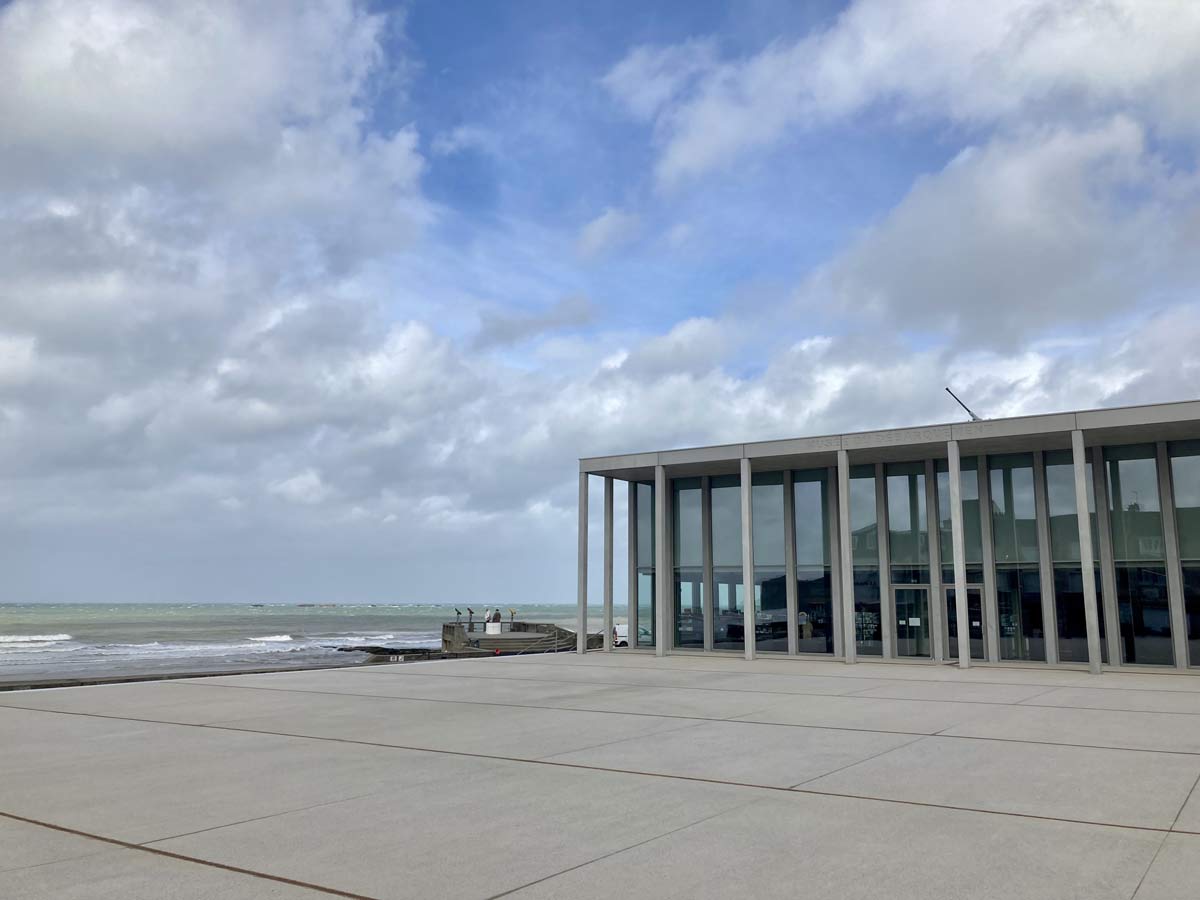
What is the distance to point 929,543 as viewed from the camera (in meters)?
23.5

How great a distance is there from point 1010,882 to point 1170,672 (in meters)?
17.7

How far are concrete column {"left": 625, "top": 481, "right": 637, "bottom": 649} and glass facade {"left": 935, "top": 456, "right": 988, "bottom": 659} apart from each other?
8.77 meters

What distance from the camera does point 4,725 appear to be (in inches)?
460

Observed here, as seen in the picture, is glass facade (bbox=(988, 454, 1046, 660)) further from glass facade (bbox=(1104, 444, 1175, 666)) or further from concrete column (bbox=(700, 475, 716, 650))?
concrete column (bbox=(700, 475, 716, 650))

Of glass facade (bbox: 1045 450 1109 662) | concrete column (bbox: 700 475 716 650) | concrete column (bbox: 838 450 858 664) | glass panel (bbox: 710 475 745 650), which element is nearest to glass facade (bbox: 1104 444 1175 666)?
glass facade (bbox: 1045 450 1109 662)

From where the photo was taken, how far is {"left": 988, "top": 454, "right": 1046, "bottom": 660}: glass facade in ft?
73.0

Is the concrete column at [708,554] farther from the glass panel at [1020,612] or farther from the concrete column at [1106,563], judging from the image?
the concrete column at [1106,563]

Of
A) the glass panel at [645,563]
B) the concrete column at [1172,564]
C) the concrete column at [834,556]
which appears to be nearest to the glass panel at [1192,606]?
the concrete column at [1172,564]

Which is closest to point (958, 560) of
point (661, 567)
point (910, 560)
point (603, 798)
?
point (910, 560)

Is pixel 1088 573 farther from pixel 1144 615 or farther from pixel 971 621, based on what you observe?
pixel 971 621

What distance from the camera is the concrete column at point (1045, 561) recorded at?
21.8 m

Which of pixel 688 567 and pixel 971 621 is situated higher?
pixel 688 567

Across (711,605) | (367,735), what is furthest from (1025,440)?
(367,735)

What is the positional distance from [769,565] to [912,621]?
4.01 m
